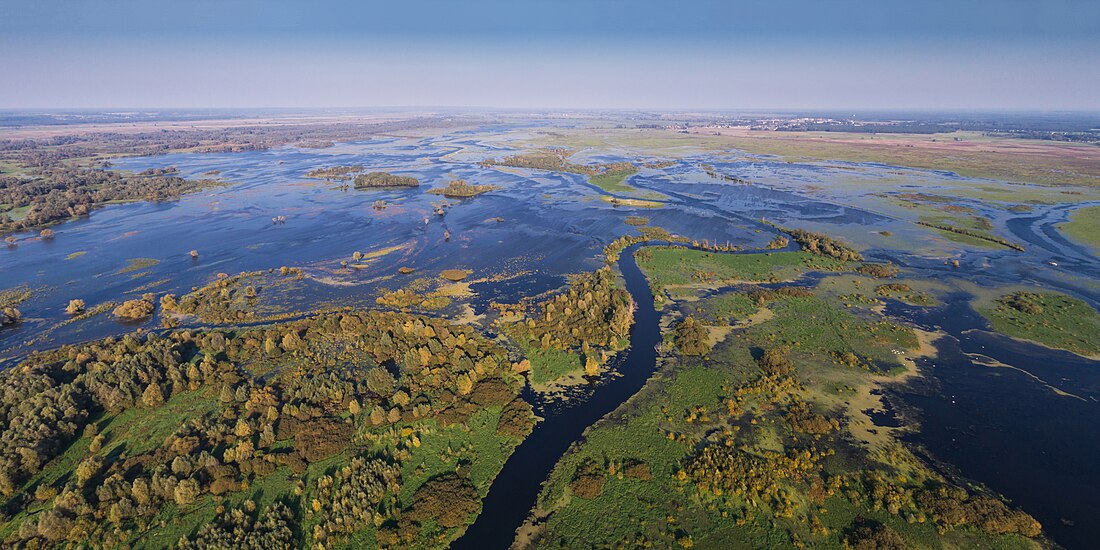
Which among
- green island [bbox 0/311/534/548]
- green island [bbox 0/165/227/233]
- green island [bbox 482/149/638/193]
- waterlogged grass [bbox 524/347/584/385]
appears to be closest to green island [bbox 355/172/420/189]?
green island [bbox 0/165/227/233]

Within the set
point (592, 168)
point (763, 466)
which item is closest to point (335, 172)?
point (592, 168)

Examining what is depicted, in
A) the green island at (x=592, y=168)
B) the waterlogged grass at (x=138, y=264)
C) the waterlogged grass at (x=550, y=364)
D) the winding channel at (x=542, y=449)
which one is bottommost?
the winding channel at (x=542, y=449)

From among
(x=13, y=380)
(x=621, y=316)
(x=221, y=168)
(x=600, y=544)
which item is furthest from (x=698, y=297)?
(x=221, y=168)

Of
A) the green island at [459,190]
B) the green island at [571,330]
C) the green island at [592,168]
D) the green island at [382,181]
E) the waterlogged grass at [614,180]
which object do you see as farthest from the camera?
the green island at [592,168]

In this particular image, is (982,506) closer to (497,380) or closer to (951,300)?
(497,380)

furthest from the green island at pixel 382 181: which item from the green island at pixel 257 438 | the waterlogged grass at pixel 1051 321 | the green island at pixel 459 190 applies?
the waterlogged grass at pixel 1051 321

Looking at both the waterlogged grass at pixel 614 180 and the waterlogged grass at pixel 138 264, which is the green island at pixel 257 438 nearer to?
the waterlogged grass at pixel 138 264
